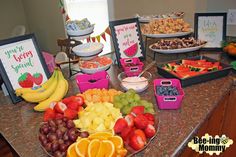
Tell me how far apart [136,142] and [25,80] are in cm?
75

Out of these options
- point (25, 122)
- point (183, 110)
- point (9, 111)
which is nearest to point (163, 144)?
point (183, 110)

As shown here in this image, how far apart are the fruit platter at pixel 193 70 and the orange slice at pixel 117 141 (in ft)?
1.98

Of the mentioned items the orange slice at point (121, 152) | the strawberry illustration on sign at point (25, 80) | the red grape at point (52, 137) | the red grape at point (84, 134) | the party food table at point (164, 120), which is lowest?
the party food table at point (164, 120)

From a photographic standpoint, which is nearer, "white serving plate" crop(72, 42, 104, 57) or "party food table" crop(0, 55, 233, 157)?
"party food table" crop(0, 55, 233, 157)

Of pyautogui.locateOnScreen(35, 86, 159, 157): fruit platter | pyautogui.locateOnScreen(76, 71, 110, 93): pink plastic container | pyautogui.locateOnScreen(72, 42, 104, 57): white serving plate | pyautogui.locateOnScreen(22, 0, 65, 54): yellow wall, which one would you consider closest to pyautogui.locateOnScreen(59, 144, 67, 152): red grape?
pyautogui.locateOnScreen(35, 86, 159, 157): fruit platter

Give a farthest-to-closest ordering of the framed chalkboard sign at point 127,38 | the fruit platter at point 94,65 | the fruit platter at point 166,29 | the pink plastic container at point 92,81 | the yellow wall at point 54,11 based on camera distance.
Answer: the yellow wall at point 54,11 → the fruit platter at point 166,29 → the framed chalkboard sign at point 127,38 → the fruit platter at point 94,65 → the pink plastic container at point 92,81

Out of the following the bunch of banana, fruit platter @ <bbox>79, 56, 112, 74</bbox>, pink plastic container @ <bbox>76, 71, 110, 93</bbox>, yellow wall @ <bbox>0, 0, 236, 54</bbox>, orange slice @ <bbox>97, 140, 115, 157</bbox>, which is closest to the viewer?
orange slice @ <bbox>97, 140, 115, 157</bbox>

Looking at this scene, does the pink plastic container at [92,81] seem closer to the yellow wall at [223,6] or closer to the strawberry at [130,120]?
the strawberry at [130,120]

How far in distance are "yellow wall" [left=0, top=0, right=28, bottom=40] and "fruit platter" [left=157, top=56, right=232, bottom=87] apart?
165 inches

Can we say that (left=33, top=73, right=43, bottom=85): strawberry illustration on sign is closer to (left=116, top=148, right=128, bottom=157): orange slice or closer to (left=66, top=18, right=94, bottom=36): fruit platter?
(left=66, top=18, right=94, bottom=36): fruit platter

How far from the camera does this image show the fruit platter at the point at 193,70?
128 cm

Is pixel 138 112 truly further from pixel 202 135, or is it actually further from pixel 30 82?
pixel 30 82

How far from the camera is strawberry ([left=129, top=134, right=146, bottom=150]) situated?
2.63ft

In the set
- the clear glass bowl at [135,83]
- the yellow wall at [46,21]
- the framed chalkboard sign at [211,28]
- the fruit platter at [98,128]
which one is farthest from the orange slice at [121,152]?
the yellow wall at [46,21]
